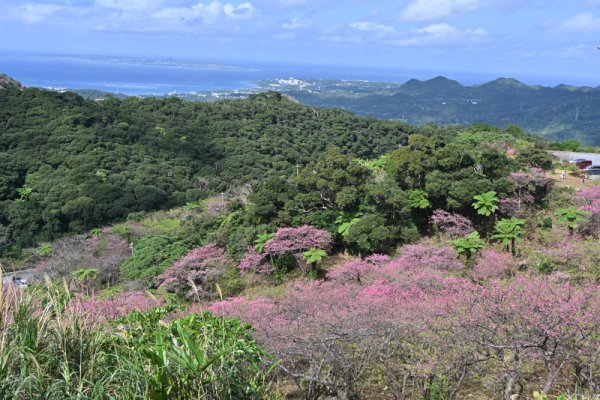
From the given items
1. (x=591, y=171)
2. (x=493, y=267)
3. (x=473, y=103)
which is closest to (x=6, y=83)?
(x=591, y=171)

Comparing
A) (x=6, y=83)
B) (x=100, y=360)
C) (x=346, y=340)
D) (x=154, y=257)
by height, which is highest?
(x=6, y=83)

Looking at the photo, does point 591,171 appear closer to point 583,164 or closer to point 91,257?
point 583,164

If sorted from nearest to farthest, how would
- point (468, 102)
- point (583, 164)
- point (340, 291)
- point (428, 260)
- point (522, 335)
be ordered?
point (522, 335)
point (340, 291)
point (428, 260)
point (583, 164)
point (468, 102)

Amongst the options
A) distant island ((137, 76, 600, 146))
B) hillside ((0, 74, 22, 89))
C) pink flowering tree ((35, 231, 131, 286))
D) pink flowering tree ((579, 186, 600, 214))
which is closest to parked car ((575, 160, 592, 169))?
pink flowering tree ((579, 186, 600, 214))

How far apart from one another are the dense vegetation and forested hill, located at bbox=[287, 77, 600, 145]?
73016 mm

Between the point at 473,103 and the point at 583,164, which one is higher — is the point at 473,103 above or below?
above

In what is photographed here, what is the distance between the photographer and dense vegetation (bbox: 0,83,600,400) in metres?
3.78

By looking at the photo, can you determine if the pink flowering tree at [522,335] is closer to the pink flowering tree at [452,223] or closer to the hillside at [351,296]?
the hillside at [351,296]

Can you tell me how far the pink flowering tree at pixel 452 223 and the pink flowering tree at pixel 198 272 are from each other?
6.48 m

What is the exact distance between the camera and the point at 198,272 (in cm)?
1397

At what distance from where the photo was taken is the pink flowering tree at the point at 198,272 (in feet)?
44.9

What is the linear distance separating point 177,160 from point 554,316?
3557 centimetres

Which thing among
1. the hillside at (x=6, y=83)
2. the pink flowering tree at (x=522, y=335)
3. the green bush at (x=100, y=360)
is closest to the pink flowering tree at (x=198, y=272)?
the pink flowering tree at (x=522, y=335)

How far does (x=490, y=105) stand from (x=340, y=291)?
131 meters
